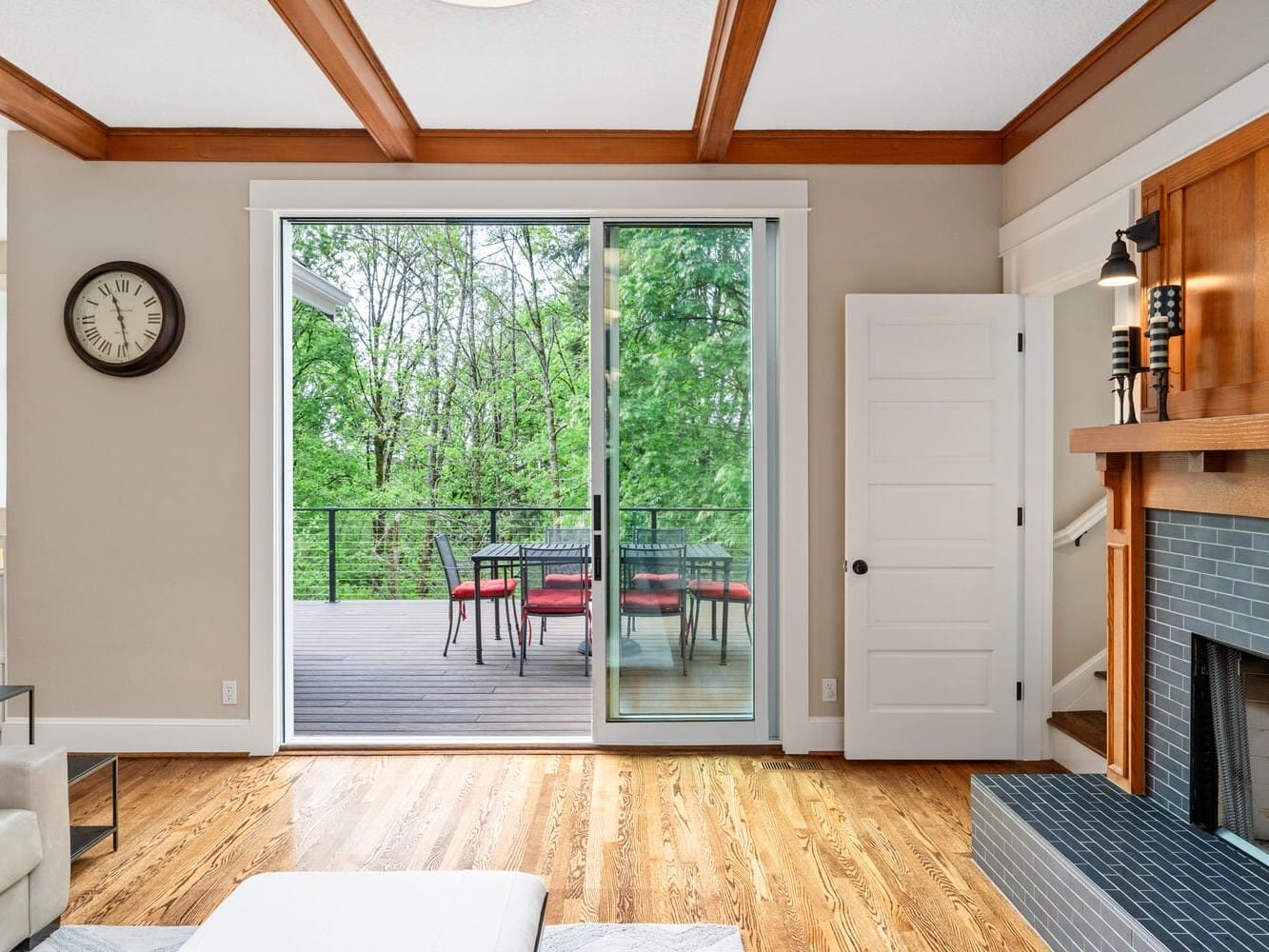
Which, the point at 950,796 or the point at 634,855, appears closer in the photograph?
the point at 634,855

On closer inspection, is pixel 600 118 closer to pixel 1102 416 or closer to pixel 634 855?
pixel 1102 416

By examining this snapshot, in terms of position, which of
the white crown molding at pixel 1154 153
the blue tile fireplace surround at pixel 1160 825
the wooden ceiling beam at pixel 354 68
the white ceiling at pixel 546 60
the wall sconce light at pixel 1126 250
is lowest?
the blue tile fireplace surround at pixel 1160 825

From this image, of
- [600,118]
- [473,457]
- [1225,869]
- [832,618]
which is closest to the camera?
[1225,869]

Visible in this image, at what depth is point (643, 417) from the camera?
3680 mm

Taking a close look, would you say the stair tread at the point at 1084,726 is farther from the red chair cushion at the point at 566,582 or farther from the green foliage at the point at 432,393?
the green foliage at the point at 432,393

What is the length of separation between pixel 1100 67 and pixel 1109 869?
254cm

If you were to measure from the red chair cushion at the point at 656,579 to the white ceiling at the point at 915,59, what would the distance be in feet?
6.43

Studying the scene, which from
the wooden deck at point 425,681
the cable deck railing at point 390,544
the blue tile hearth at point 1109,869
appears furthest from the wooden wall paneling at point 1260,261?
the cable deck railing at point 390,544

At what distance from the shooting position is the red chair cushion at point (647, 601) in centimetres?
370

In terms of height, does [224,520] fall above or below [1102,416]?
below

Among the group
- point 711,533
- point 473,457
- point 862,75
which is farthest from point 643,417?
point 473,457

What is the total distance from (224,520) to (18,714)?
1.24 metres

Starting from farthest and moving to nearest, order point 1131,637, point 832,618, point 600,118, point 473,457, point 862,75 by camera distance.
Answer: point 473,457 → point 832,618 → point 600,118 → point 862,75 → point 1131,637

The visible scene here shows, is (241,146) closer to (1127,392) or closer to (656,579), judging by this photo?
(656,579)
